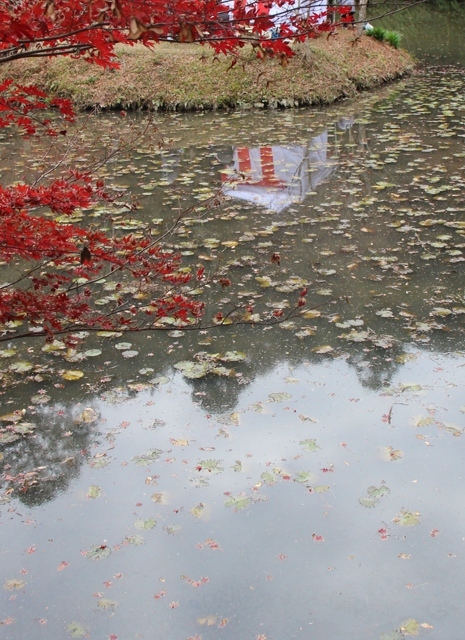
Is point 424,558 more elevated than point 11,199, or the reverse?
point 11,199

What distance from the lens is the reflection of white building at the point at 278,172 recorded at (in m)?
7.63

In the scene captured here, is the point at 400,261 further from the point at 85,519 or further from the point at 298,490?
the point at 85,519

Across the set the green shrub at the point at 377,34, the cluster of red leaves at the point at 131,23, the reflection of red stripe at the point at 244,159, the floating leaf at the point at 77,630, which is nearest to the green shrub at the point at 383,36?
the green shrub at the point at 377,34

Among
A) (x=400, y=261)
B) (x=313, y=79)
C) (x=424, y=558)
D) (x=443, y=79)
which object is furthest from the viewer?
(x=443, y=79)

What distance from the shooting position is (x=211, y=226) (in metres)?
6.72

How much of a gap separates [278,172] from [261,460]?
5.83 metres

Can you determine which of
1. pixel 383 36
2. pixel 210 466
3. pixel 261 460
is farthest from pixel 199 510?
pixel 383 36

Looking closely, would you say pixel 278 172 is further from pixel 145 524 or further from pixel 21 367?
pixel 145 524

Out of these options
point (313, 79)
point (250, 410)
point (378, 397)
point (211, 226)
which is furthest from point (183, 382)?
point (313, 79)

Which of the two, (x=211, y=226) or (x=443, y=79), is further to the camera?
(x=443, y=79)

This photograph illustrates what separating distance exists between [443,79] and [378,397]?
1392 cm

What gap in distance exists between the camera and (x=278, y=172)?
28.1 ft

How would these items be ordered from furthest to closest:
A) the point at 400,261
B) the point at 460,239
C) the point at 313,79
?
1. the point at 313,79
2. the point at 460,239
3. the point at 400,261

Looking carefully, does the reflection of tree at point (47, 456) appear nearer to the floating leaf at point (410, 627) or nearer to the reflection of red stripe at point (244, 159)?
the floating leaf at point (410, 627)
